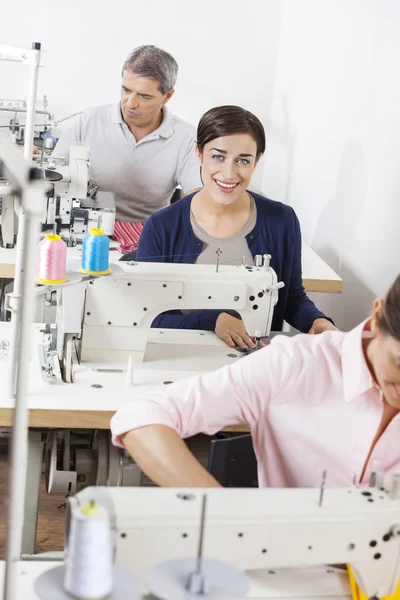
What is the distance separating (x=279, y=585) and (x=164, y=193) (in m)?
3.23

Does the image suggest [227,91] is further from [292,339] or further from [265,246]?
[292,339]

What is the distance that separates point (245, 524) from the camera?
1.50 metres

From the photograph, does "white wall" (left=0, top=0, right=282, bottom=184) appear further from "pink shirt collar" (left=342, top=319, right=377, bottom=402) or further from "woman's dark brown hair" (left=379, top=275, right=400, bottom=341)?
"woman's dark brown hair" (left=379, top=275, right=400, bottom=341)

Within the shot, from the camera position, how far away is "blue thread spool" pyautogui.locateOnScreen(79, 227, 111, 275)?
254 cm

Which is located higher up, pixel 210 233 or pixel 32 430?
pixel 210 233

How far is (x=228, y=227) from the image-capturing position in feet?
10.5

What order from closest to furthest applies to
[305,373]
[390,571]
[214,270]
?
1. [390,571]
2. [305,373]
3. [214,270]

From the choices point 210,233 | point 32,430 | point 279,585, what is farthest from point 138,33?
point 279,585

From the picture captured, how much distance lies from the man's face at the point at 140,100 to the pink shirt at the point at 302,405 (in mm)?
2822

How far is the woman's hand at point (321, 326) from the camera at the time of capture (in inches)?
118

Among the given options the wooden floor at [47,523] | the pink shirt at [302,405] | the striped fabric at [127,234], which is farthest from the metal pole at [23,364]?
the striped fabric at [127,234]

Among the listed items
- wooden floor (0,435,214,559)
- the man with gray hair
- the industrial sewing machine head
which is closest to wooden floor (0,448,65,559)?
wooden floor (0,435,214,559)

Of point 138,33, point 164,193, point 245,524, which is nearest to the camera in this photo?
point 245,524

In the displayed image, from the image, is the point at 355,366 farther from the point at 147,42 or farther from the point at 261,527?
the point at 147,42
